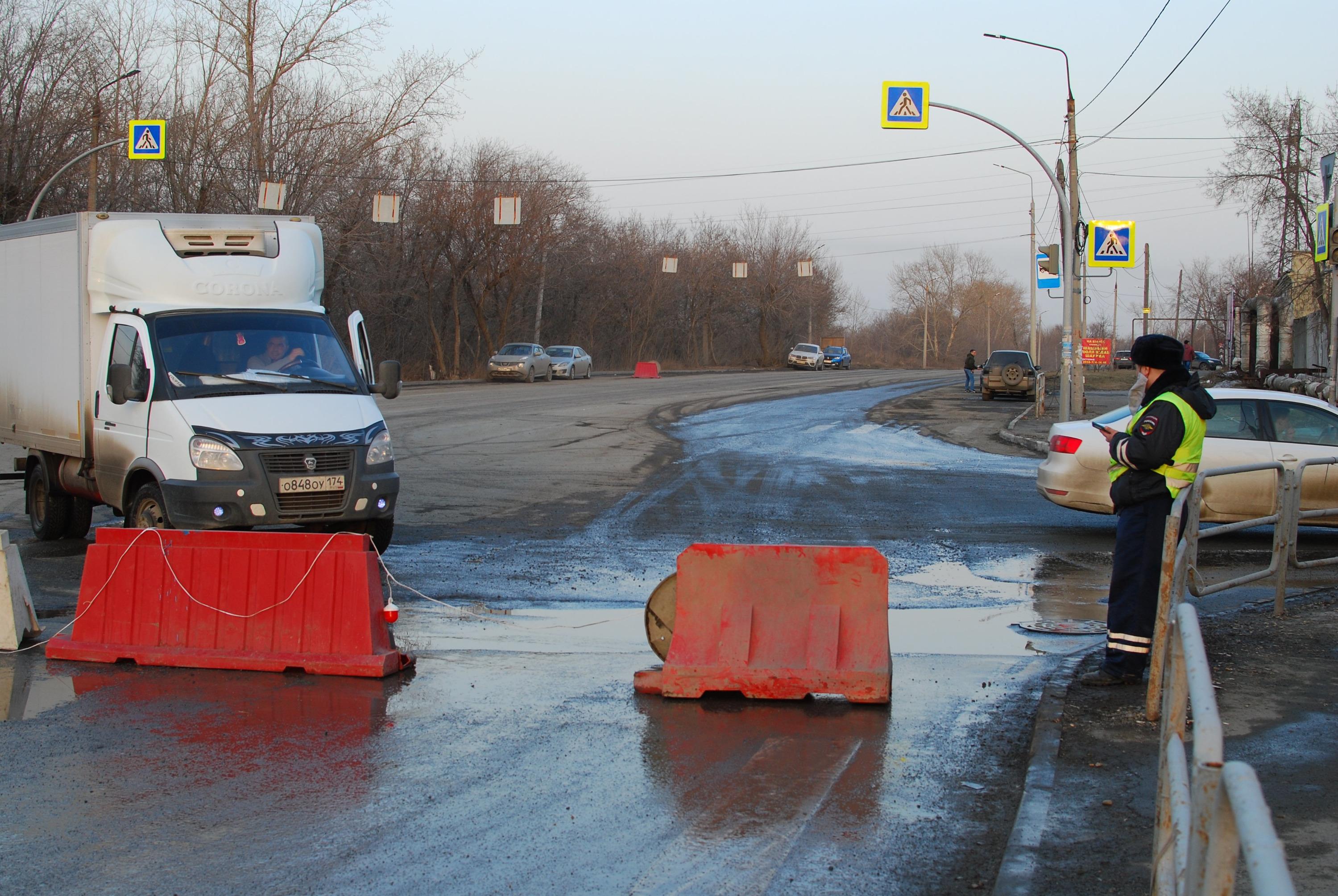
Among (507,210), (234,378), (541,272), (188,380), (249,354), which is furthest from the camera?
(541,272)

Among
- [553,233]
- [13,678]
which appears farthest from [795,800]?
[553,233]

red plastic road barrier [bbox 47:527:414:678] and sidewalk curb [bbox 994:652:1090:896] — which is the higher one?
red plastic road barrier [bbox 47:527:414:678]

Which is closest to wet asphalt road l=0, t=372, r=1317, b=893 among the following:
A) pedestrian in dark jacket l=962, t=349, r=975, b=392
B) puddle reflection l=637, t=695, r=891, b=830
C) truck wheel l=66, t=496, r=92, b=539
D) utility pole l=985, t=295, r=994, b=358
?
puddle reflection l=637, t=695, r=891, b=830

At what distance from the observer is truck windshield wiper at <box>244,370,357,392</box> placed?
1077 centimetres

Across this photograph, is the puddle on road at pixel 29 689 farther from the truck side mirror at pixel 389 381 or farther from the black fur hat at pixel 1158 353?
the black fur hat at pixel 1158 353

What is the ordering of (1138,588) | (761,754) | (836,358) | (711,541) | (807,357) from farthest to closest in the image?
(836,358) → (807,357) → (711,541) → (1138,588) → (761,754)

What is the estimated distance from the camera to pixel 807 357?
70.8m

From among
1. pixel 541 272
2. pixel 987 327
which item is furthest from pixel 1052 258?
pixel 987 327

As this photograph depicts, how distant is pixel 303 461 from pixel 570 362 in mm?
42295

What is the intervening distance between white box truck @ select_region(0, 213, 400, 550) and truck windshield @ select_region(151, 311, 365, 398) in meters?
0.01

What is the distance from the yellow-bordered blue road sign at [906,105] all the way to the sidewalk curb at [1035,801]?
59.0 feet

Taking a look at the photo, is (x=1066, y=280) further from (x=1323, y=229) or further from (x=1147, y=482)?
(x=1147, y=482)

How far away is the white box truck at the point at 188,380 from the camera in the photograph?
992 centimetres

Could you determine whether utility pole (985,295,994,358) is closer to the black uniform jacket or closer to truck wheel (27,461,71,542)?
truck wheel (27,461,71,542)
